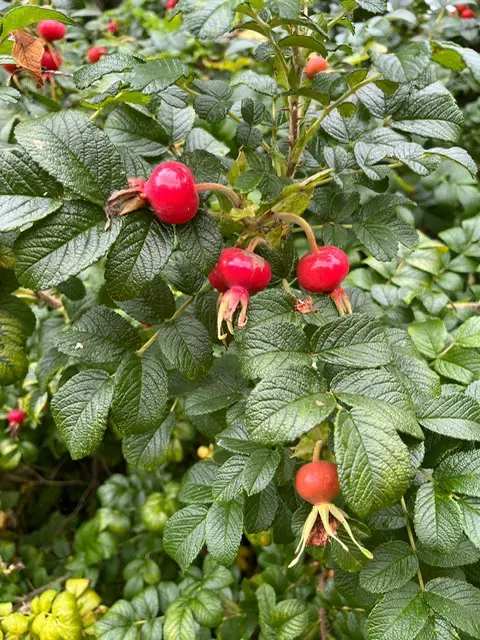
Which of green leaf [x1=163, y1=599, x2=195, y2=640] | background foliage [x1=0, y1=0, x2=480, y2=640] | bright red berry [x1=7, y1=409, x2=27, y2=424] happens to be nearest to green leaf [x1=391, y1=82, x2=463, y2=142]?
background foliage [x1=0, y1=0, x2=480, y2=640]

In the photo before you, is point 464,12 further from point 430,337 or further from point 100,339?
point 100,339

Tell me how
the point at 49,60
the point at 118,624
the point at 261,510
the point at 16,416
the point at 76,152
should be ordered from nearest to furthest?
the point at 76,152 → the point at 261,510 → the point at 118,624 → the point at 49,60 → the point at 16,416

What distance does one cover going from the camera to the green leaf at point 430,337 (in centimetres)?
124

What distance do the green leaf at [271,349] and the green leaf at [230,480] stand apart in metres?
0.23

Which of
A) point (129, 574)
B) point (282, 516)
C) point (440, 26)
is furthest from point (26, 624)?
point (440, 26)

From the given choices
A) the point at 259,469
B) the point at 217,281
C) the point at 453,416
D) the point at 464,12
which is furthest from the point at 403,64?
the point at 464,12

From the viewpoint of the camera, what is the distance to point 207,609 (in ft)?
4.00

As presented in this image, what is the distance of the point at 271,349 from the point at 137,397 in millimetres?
255

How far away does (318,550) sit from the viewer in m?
0.92

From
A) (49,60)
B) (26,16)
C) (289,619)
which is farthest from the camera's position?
(49,60)

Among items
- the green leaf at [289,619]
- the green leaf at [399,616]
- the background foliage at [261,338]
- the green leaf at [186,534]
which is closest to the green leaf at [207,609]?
the background foliage at [261,338]

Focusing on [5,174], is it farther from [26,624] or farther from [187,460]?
[187,460]

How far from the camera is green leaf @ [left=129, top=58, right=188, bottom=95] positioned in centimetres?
78

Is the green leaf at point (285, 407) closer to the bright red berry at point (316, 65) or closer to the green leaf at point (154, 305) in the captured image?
the green leaf at point (154, 305)
